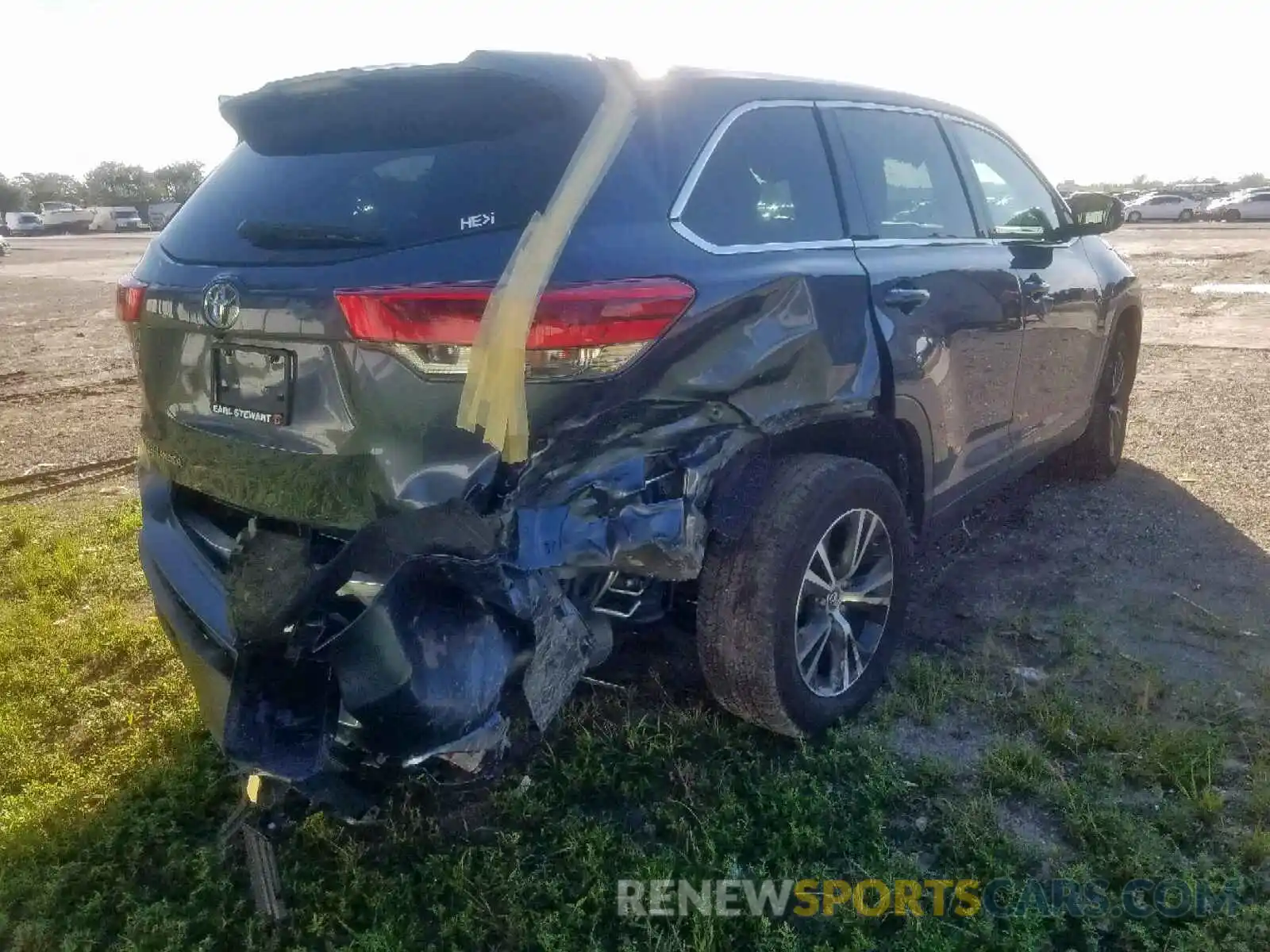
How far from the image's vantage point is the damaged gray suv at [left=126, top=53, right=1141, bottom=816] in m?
2.12

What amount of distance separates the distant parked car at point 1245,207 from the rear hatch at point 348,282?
141ft

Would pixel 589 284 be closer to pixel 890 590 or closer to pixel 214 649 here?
pixel 214 649

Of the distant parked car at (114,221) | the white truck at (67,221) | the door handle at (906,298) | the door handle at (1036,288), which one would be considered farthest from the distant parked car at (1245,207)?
the white truck at (67,221)

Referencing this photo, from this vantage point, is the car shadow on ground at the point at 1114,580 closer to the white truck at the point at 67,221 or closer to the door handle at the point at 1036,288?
the door handle at the point at 1036,288

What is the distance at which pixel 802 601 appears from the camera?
2.87 m

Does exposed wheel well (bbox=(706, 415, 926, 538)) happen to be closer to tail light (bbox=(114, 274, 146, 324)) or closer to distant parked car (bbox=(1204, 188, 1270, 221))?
tail light (bbox=(114, 274, 146, 324))

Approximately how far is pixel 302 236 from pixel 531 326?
0.68 meters

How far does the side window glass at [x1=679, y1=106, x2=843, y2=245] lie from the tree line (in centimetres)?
6170

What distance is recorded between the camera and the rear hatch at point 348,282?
2.13m

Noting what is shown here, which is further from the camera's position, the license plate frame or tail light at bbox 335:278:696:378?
the license plate frame

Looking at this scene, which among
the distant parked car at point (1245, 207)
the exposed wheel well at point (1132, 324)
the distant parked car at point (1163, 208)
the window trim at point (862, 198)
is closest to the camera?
the window trim at point (862, 198)

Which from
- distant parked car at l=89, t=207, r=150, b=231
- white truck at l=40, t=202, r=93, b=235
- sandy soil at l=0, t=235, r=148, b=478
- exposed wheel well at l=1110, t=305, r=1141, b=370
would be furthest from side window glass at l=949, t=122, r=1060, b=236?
white truck at l=40, t=202, r=93, b=235

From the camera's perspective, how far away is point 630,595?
2605 millimetres

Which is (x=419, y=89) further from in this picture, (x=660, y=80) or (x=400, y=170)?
(x=660, y=80)
